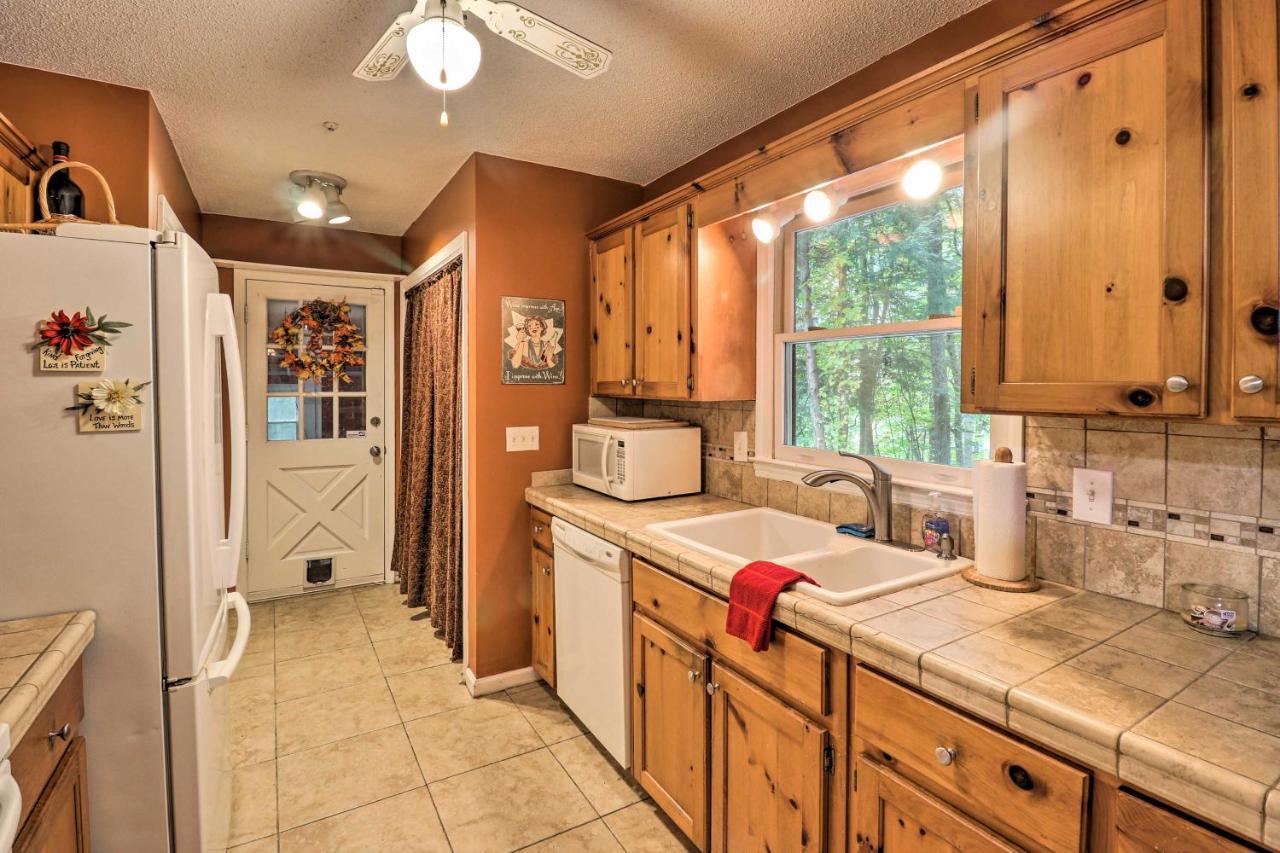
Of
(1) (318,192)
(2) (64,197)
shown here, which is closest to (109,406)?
(2) (64,197)

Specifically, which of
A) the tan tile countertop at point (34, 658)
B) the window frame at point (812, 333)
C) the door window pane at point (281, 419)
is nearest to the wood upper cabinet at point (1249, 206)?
the window frame at point (812, 333)

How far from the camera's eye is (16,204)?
6.07 ft

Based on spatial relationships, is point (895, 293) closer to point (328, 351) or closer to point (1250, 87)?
point (1250, 87)

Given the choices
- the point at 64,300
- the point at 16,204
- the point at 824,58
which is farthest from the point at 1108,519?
the point at 16,204

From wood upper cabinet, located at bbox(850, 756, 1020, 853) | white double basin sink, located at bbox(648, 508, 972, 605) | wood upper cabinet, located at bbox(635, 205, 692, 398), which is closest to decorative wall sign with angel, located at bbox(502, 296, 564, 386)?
wood upper cabinet, located at bbox(635, 205, 692, 398)

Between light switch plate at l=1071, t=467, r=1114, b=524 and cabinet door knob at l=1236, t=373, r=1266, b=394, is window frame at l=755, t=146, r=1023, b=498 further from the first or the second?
cabinet door knob at l=1236, t=373, r=1266, b=394

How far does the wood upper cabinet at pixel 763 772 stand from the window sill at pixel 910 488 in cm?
77

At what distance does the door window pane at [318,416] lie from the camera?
4148 mm

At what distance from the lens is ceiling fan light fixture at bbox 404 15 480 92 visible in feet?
4.52

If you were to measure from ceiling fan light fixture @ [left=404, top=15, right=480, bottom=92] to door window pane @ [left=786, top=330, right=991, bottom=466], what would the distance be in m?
1.50

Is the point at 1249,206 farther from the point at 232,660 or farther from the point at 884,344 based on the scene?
the point at 232,660

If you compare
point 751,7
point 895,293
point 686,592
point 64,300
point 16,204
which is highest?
point 751,7

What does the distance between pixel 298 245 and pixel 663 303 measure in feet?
9.49

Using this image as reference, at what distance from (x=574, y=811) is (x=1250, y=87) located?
96.3 inches
